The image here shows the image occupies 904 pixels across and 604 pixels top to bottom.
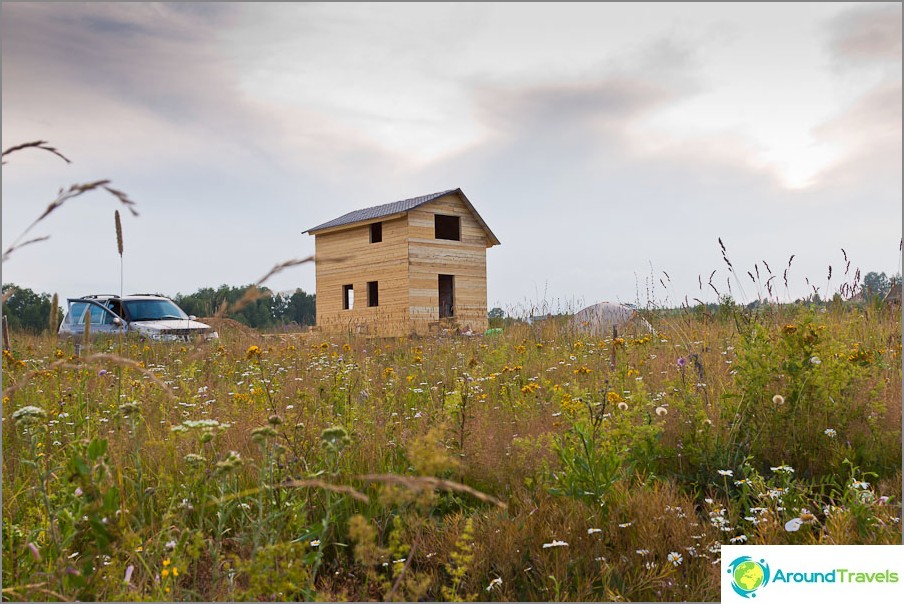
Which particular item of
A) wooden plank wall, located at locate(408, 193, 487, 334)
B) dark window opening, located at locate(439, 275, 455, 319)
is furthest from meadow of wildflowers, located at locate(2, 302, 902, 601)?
dark window opening, located at locate(439, 275, 455, 319)

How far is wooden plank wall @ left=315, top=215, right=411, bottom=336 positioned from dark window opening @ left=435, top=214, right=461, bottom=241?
2589 millimetres

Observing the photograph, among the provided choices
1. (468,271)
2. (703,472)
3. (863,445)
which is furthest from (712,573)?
(468,271)

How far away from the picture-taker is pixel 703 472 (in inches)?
143

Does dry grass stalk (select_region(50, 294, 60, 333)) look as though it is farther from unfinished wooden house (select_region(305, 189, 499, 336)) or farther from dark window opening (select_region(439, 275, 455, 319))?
dark window opening (select_region(439, 275, 455, 319))

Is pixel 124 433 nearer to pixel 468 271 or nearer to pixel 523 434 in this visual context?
pixel 523 434

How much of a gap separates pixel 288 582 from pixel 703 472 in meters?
2.48

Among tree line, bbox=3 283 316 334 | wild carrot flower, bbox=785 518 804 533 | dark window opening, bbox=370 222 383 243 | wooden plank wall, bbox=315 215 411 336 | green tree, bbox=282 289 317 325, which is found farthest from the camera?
green tree, bbox=282 289 317 325

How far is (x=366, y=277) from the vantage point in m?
23.6

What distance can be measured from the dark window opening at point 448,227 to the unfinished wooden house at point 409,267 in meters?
0.04

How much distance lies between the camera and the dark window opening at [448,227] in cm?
2454

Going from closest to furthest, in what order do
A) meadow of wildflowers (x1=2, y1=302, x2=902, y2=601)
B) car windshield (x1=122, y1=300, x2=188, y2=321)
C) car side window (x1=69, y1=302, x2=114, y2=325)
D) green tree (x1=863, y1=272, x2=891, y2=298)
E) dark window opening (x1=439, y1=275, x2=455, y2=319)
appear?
meadow of wildflowers (x1=2, y1=302, x2=902, y2=601), green tree (x1=863, y1=272, x2=891, y2=298), car side window (x1=69, y1=302, x2=114, y2=325), car windshield (x1=122, y1=300, x2=188, y2=321), dark window opening (x1=439, y1=275, x2=455, y2=319)

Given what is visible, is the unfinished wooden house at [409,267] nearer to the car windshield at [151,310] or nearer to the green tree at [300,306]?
the green tree at [300,306]

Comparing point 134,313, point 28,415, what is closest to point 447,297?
point 134,313

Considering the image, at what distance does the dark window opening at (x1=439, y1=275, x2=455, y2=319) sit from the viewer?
2375cm
